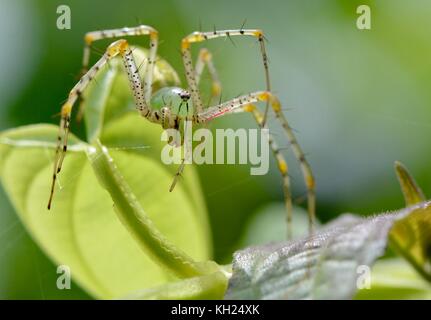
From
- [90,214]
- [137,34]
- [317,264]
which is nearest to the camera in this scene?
[317,264]

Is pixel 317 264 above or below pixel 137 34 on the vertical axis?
below

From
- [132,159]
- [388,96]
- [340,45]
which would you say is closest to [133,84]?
[132,159]

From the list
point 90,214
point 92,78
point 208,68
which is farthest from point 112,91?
point 208,68

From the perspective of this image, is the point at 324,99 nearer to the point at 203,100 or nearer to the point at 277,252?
the point at 203,100

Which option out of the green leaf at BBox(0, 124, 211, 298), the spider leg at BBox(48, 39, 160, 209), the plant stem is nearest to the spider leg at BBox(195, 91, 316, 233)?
the spider leg at BBox(48, 39, 160, 209)

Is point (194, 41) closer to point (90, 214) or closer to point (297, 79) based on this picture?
point (297, 79)
